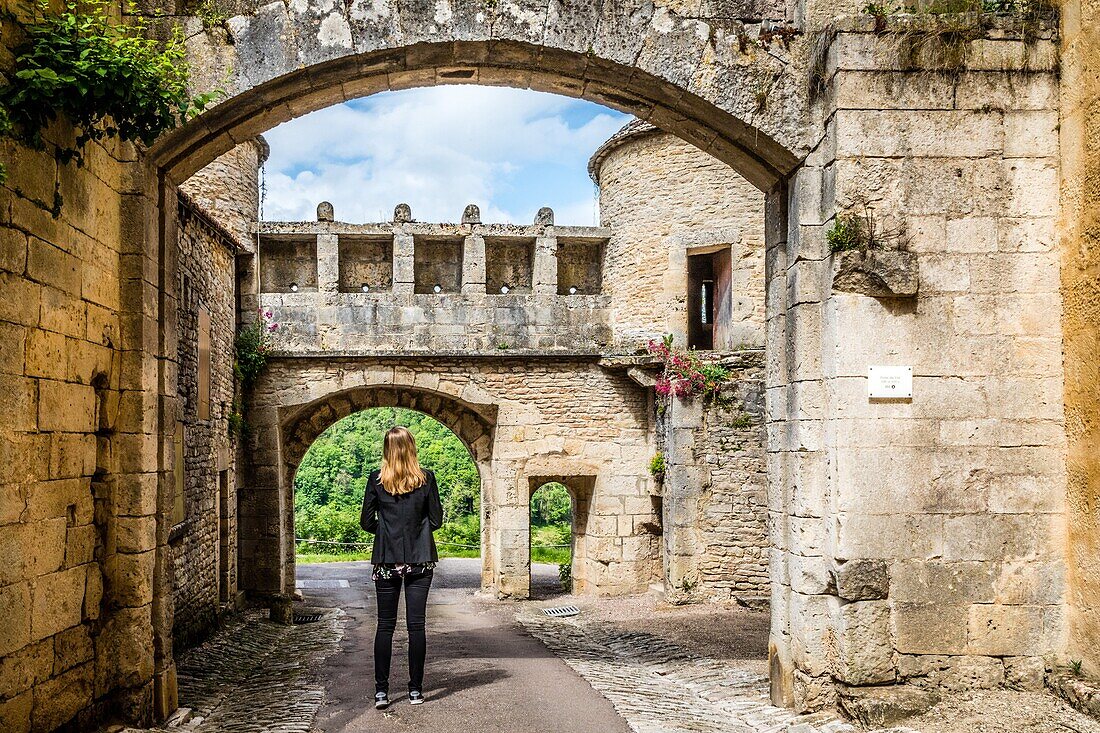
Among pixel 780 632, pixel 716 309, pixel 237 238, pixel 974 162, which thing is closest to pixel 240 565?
pixel 237 238

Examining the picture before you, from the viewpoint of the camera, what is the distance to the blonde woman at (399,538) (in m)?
5.07

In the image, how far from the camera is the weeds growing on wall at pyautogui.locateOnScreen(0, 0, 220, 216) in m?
3.75

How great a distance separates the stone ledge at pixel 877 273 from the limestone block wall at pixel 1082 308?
2.52 ft

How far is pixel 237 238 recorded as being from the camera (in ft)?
38.9

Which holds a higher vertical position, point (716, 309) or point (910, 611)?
point (716, 309)

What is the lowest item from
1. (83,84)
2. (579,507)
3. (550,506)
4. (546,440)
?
(550,506)

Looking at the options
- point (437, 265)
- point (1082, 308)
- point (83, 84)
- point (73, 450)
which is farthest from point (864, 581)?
point (437, 265)

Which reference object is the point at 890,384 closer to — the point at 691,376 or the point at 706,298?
the point at 691,376

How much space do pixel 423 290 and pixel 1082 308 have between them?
957cm

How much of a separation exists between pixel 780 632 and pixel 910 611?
816 millimetres

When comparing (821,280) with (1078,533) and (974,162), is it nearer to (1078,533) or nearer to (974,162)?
(974,162)

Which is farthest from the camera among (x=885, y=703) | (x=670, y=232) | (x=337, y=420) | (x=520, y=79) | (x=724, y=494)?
(x=337, y=420)

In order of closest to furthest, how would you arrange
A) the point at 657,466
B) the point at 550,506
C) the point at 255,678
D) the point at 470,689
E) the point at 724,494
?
the point at 470,689, the point at 255,678, the point at 724,494, the point at 657,466, the point at 550,506

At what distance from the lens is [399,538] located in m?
5.07
